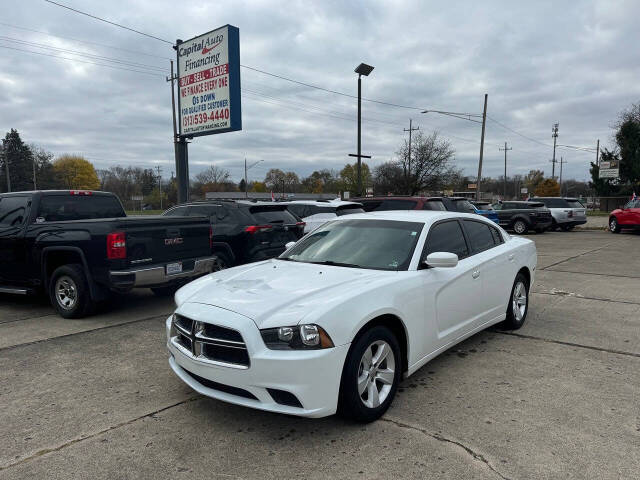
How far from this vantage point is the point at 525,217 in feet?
72.9

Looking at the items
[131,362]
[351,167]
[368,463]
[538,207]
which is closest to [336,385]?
[368,463]

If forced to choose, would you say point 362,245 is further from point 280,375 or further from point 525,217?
point 525,217

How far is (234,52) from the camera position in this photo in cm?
1364

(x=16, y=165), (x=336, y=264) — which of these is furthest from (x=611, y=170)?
(x=16, y=165)

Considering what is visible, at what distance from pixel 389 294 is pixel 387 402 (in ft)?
2.64

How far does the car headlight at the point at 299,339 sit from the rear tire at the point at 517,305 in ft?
10.8

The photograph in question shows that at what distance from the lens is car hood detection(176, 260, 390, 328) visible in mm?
3074

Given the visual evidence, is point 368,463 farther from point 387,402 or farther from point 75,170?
point 75,170

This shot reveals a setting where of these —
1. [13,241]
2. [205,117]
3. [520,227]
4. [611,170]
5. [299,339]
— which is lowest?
[520,227]

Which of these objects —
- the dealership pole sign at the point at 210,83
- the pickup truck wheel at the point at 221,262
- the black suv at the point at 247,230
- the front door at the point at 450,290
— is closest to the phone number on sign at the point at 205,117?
the dealership pole sign at the point at 210,83

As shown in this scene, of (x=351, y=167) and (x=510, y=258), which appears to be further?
(x=351, y=167)

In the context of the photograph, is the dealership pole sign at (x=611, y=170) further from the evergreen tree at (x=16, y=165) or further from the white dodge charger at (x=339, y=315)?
the evergreen tree at (x=16, y=165)

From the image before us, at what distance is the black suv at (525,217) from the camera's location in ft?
72.2

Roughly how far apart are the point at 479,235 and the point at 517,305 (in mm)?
1212
